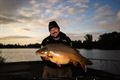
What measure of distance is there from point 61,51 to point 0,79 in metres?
5.70

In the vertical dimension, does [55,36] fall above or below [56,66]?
above

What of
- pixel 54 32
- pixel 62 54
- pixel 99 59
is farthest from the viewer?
pixel 99 59

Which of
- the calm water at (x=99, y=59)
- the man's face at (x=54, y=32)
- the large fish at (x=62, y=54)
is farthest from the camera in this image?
the calm water at (x=99, y=59)

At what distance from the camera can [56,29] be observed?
5461 millimetres

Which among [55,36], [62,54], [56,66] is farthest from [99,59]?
[62,54]

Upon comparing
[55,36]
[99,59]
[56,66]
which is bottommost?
[99,59]

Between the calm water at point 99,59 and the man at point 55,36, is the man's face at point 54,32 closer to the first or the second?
the man at point 55,36

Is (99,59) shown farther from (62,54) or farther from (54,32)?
(62,54)

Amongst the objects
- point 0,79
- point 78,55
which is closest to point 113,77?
point 78,55

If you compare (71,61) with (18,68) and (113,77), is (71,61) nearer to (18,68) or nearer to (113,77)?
(113,77)

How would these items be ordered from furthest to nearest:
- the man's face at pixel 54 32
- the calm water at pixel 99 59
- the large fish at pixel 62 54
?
the calm water at pixel 99 59 → the man's face at pixel 54 32 → the large fish at pixel 62 54

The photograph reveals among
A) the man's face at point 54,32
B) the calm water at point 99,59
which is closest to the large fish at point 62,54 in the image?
the man's face at point 54,32

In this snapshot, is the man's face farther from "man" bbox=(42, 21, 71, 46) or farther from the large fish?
the large fish

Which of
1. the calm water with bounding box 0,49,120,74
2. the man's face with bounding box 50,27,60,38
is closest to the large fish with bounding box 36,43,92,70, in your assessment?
the man's face with bounding box 50,27,60,38
